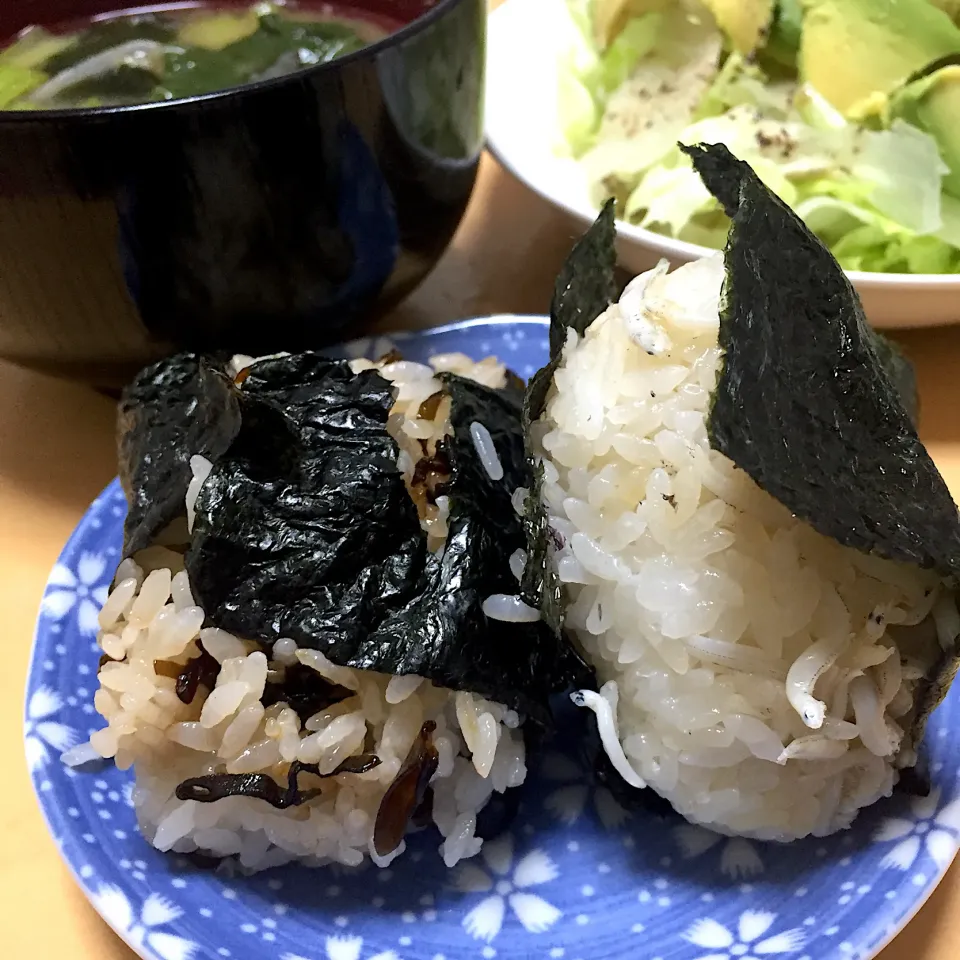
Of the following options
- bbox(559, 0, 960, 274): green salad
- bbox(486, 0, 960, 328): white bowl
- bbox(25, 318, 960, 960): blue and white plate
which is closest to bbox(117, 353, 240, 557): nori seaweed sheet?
bbox(25, 318, 960, 960): blue and white plate

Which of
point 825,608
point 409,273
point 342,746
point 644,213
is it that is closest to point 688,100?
point 644,213

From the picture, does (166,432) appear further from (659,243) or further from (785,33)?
(785,33)

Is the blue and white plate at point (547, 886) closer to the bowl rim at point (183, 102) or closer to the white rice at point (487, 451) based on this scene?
the white rice at point (487, 451)

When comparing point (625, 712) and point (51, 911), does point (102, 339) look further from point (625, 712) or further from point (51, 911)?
point (625, 712)

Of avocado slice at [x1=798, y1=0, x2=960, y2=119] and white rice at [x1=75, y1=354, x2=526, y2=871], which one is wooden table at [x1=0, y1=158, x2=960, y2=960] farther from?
avocado slice at [x1=798, y1=0, x2=960, y2=119]

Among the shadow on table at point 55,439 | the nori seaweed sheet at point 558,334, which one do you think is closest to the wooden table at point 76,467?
the shadow on table at point 55,439
